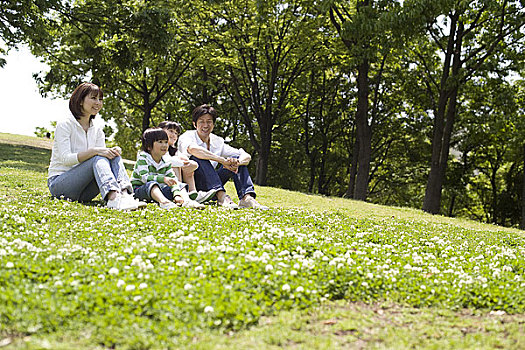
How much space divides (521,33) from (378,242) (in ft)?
61.1

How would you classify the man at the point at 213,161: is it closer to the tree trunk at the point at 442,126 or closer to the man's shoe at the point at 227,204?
the man's shoe at the point at 227,204

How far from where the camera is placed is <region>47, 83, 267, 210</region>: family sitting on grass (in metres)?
8.15

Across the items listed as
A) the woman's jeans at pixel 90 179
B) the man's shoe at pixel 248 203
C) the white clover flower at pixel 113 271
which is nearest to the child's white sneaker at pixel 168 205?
the woman's jeans at pixel 90 179

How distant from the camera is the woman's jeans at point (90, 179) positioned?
26.2 feet

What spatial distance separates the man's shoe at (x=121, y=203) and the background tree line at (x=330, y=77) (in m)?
13.8

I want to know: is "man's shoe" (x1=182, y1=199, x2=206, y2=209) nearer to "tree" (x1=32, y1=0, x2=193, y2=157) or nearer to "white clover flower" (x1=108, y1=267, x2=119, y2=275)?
"white clover flower" (x1=108, y1=267, x2=119, y2=275)

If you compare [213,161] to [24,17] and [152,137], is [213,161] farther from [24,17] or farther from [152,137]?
[24,17]

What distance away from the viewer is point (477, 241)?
9297 mm

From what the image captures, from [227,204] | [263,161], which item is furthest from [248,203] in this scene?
[263,161]

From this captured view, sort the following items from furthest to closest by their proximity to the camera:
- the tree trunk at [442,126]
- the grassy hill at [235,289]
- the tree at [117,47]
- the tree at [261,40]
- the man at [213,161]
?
1. the tree at [261,40]
2. the tree trunk at [442,126]
3. the tree at [117,47]
4. the man at [213,161]
5. the grassy hill at [235,289]

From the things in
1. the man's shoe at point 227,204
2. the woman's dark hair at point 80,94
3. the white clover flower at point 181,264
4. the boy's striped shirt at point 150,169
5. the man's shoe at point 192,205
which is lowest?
the white clover flower at point 181,264

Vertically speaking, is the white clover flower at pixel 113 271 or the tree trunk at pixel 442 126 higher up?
the tree trunk at pixel 442 126

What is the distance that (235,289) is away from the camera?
14.4 feet

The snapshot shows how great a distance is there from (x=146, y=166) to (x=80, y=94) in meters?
1.77
